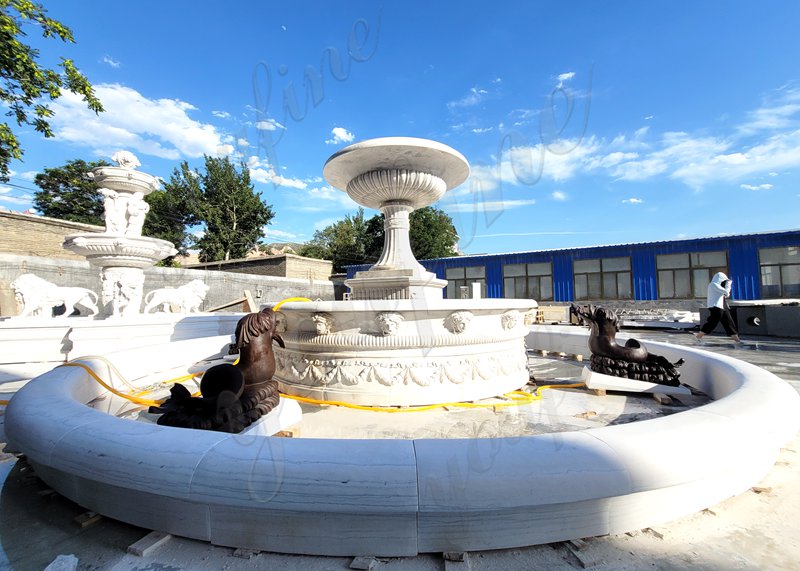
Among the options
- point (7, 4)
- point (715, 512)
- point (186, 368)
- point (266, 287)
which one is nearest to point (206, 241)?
point (266, 287)

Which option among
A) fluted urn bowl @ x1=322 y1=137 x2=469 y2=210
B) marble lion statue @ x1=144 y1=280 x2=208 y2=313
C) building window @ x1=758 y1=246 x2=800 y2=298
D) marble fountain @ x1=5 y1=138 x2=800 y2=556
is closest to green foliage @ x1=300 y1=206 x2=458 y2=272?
building window @ x1=758 y1=246 x2=800 y2=298

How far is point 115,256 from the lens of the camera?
6711 mm

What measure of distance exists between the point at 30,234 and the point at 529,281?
25296mm

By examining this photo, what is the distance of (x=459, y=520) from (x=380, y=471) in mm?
431

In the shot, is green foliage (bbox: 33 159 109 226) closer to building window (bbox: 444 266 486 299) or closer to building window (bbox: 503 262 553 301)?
building window (bbox: 444 266 486 299)

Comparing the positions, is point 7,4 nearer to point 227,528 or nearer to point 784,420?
point 227,528

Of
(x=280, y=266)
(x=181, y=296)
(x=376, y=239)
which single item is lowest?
(x=181, y=296)

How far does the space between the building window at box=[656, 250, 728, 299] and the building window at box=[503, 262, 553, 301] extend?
5.40 m

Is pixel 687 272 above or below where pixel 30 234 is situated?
below

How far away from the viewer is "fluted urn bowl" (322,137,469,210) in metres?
5.16

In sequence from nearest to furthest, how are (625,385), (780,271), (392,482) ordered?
(392,482) → (625,385) → (780,271)

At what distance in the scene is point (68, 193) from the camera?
2983 cm

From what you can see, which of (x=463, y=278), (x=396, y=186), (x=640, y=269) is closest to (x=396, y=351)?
(x=396, y=186)

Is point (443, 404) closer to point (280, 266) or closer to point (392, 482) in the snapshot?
point (392, 482)
